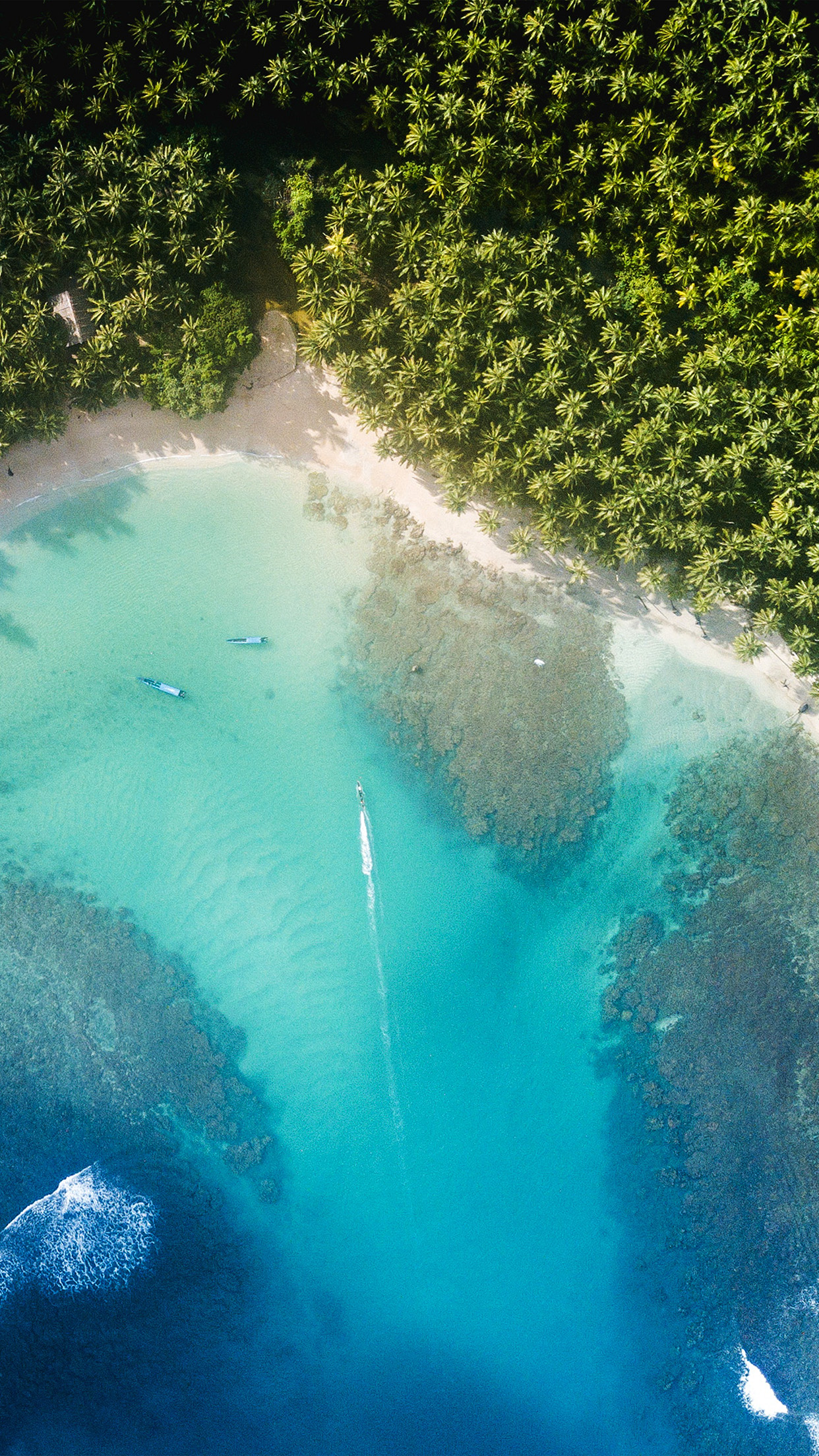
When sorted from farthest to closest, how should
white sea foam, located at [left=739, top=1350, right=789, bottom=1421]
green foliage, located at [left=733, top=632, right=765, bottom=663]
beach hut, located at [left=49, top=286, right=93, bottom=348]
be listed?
1. white sea foam, located at [left=739, top=1350, right=789, bottom=1421]
2. green foliage, located at [left=733, top=632, right=765, bottom=663]
3. beach hut, located at [left=49, top=286, right=93, bottom=348]

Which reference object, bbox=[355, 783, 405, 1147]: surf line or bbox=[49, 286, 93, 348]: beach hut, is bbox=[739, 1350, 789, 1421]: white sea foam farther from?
bbox=[49, 286, 93, 348]: beach hut

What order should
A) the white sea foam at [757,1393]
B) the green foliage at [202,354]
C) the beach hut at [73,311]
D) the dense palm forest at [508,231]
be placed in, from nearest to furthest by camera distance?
the dense palm forest at [508,231] → the beach hut at [73,311] → the green foliage at [202,354] → the white sea foam at [757,1393]

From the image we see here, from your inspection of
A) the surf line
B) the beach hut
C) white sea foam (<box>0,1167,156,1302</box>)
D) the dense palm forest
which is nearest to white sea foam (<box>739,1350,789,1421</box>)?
the surf line

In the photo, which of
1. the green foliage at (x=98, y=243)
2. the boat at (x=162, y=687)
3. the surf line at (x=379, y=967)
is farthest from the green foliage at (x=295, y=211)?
the surf line at (x=379, y=967)

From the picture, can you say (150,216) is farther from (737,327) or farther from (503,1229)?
(503,1229)

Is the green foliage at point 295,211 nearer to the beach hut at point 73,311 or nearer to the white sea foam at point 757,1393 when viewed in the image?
the beach hut at point 73,311
